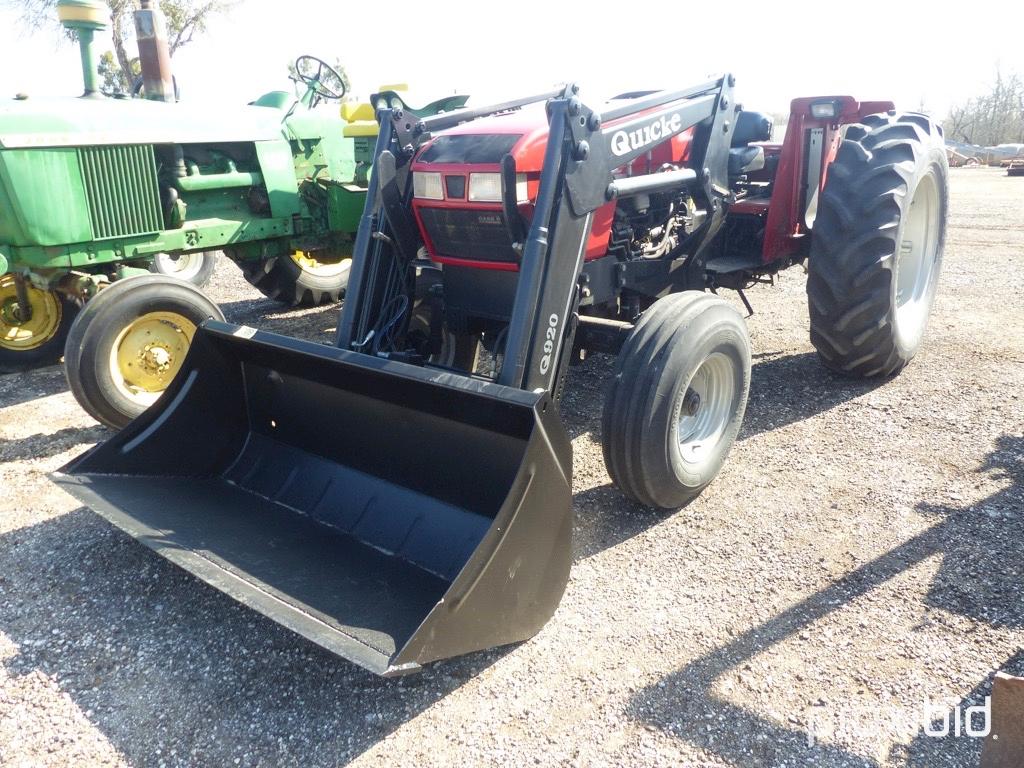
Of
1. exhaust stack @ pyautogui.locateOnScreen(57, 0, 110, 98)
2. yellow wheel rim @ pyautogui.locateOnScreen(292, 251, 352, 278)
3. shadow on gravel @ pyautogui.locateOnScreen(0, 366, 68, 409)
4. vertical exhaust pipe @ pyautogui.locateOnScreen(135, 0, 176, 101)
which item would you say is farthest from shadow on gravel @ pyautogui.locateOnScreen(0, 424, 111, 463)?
vertical exhaust pipe @ pyautogui.locateOnScreen(135, 0, 176, 101)

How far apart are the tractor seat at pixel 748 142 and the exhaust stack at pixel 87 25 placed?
3912 mm

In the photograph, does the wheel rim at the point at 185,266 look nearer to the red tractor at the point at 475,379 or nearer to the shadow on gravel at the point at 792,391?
the red tractor at the point at 475,379

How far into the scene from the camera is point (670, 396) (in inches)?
119

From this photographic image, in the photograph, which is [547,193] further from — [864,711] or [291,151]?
[291,151]

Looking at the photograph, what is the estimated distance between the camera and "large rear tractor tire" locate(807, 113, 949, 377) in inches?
159

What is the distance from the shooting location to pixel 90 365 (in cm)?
394

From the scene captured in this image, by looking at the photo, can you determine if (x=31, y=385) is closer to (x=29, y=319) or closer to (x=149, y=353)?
(x=29, y=319)

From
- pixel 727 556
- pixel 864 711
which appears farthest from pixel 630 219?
pixel 864 711

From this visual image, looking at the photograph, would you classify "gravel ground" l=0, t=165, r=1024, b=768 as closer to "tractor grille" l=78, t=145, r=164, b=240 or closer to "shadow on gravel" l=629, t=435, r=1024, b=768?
"shadow on gravel" l=629, t=435, r=1024, b=768

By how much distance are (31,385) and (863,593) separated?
4.93m

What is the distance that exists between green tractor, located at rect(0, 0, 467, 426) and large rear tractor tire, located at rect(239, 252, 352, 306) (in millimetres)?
23

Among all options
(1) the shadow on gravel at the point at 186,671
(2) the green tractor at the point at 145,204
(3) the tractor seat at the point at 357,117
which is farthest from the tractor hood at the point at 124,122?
(1) the shadow on gravel at the point at 186,671

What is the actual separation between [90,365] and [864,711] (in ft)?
11.7

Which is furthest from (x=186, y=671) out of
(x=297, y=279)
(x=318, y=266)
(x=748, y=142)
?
(x=318, y=266)
